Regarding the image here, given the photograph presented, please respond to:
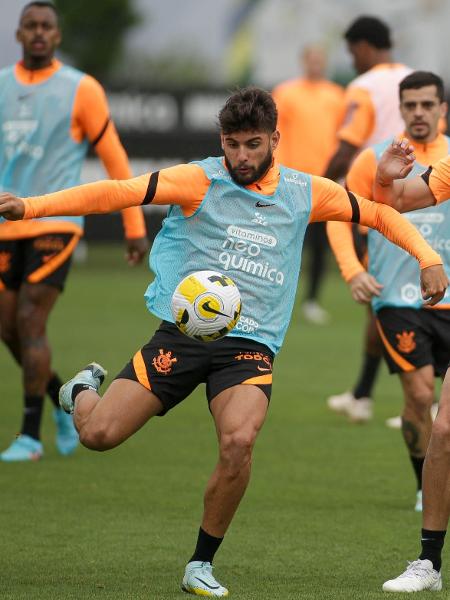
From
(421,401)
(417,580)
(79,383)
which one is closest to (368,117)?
(421,401)

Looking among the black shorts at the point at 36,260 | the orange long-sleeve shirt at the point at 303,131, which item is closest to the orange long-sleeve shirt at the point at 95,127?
the black shorts at the point at 36,260

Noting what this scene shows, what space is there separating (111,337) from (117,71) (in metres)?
22.5

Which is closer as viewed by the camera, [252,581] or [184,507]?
[252,581]

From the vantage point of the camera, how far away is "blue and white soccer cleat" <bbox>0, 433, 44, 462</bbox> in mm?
9188

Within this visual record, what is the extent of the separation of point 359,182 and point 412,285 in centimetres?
67

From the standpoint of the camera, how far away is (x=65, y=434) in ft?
31.3

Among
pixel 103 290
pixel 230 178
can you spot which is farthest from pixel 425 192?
pixel 103 290

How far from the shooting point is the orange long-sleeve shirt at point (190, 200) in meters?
6.25

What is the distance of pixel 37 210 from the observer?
20.2 feet

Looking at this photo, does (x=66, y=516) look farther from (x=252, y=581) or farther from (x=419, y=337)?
(x=419, y=337)

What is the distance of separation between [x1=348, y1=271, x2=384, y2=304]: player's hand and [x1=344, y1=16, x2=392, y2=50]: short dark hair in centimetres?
354

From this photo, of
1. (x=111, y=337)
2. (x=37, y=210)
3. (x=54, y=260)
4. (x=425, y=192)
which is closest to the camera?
(x=37, y=210)

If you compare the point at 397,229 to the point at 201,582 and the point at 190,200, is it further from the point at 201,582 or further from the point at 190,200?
the point at 201,582

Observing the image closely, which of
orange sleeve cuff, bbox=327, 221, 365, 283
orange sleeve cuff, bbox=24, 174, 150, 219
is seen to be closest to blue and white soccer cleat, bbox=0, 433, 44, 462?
orange sleeve cuff, bbox=327, 221, 365, 283
